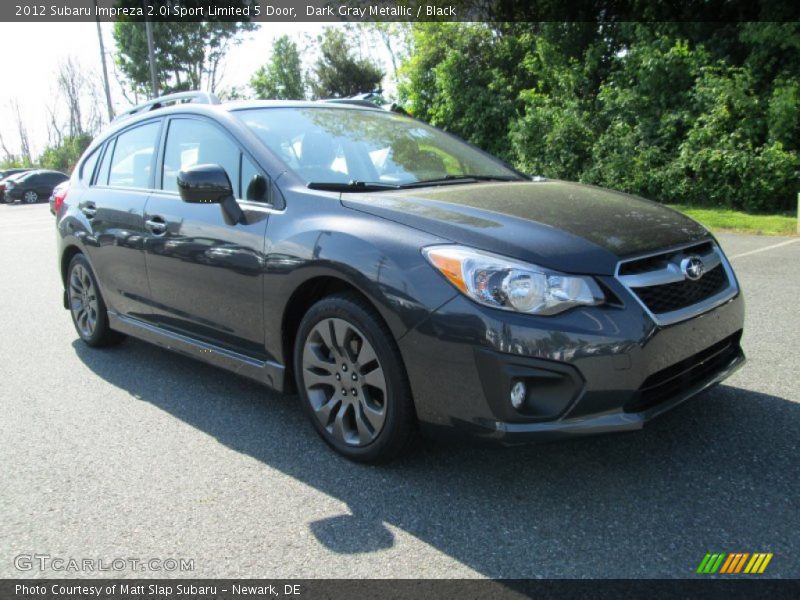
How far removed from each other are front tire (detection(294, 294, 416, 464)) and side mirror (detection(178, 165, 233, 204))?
2.62 feet

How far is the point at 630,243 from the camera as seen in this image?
9.33 feet

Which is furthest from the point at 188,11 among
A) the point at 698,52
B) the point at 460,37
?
the point at 698,52

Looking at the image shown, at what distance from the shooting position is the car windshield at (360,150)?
3609mm

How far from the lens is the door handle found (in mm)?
4016

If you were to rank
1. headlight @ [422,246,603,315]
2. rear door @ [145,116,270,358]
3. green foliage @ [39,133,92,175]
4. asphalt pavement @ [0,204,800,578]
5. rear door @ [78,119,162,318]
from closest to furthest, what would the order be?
asphalt pavement @ [0,204,800,578] < headlight @ [422,246,603,315] < rear door @ [145,116,270,358] < rear door @ [78,119,162,318] < green foliage @ [39,133,92,175]

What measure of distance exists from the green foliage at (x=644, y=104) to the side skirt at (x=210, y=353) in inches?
468

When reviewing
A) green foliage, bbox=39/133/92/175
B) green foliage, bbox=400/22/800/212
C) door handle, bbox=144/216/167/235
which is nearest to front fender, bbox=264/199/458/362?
door handle, bbox=144/216/167/235

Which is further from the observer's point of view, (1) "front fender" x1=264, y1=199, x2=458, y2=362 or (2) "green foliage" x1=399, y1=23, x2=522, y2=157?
(2) "green foliage" x1=399, y1=23, x2=522, y2=157

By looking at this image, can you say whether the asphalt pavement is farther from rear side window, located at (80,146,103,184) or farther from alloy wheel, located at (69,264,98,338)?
rear side window, located at (80,146,103,184)

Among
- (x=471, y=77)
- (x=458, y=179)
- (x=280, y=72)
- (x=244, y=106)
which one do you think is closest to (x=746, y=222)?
(x=458, y=179)

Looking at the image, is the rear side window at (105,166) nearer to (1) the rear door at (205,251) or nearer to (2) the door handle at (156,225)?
(1) the rear door at (205,251)

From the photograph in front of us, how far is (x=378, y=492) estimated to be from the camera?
293cm

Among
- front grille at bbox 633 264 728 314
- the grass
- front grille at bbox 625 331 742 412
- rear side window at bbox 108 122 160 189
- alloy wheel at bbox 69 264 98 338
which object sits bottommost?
the grass

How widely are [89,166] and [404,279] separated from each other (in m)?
3.61
